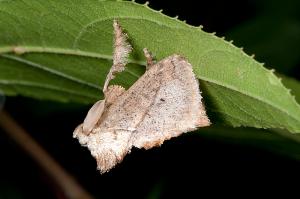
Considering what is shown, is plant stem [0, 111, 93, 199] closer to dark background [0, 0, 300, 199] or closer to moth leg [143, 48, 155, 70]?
dark background [0, 0, 300, 199]

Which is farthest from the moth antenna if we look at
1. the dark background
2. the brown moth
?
the dark background

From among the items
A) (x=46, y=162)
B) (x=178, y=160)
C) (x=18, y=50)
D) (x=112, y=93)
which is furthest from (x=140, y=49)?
(x=178, y=160)

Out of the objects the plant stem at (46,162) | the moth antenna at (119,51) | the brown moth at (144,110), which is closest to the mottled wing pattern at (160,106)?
the brown moth at (144,110)

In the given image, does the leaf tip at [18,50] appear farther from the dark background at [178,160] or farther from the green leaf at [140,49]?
the dark background at [178,160]

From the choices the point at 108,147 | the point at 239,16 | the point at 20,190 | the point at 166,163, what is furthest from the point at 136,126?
the point at 239,16

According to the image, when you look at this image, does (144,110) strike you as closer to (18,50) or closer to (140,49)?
(140,49)
